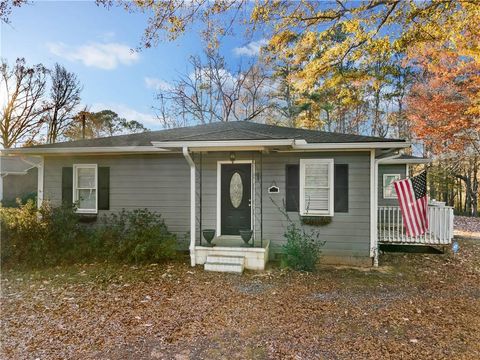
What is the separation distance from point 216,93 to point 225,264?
1536 cm

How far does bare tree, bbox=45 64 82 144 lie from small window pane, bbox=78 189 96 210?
16205 millimetres

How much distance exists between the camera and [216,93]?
19156 mm

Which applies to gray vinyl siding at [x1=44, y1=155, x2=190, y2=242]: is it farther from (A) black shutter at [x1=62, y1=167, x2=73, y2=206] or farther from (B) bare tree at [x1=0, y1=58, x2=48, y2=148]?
(B) bare tree at [x1=0, y1=58, x2=48, y2=148]

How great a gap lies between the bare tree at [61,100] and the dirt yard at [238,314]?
18.4 m

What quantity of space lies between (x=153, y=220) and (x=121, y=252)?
3.49 ft

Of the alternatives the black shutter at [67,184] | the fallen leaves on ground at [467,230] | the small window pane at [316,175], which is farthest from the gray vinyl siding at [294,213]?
the fallen leaves on ground at [467,230]

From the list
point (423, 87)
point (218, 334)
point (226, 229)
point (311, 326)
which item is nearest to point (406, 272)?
point (311, 326)

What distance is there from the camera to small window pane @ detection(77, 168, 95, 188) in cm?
759

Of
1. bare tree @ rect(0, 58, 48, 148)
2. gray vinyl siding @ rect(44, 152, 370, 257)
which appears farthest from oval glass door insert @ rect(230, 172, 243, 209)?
bare tree @ rect(0, 58, 48, 148)

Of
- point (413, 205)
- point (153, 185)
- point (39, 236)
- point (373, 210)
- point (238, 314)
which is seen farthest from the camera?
point (153, 185)

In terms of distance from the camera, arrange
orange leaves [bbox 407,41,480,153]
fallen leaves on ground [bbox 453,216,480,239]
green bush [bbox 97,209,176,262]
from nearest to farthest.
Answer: green bush [bbox 97,209,176,262] → fallen leaves on ground [bbox 453,216,480,239] → orange leaves [bbox 407,41,480,153]

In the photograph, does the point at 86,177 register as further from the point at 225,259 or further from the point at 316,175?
the point at 316,175

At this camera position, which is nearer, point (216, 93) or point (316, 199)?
point (316, 199)

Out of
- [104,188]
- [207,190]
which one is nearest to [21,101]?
[104,188]
